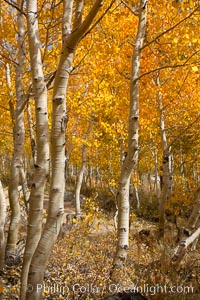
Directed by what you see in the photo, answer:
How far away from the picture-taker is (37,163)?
283cm

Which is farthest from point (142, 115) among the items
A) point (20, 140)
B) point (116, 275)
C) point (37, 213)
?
point (37, 213)

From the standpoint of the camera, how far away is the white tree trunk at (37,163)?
9.21 ft

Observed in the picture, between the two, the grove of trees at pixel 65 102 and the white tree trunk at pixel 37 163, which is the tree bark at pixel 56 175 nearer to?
the grove of trees at pixel 65 102

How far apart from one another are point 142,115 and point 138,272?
22.1ft

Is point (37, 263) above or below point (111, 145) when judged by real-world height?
below

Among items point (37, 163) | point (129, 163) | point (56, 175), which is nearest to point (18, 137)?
point (129, 163)

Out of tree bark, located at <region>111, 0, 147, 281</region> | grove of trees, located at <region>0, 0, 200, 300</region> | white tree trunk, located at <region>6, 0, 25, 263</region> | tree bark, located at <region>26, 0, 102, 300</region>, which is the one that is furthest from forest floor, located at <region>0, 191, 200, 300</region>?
tree bark, located at <region>26, 0, 102, 300</region>

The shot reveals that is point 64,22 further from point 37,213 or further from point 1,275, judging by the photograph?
point 1,275

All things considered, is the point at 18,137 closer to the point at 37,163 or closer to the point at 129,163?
the point at 129,163

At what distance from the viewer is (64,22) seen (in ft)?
9.88

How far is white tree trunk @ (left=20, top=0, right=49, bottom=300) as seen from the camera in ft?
9.21

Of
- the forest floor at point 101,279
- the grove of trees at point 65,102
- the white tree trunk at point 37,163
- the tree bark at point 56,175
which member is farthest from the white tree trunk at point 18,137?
the tree bark at point 56,175

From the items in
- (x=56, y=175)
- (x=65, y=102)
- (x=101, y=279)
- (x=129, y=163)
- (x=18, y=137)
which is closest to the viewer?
(x=56, y=175)

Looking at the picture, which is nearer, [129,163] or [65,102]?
[65,102]
